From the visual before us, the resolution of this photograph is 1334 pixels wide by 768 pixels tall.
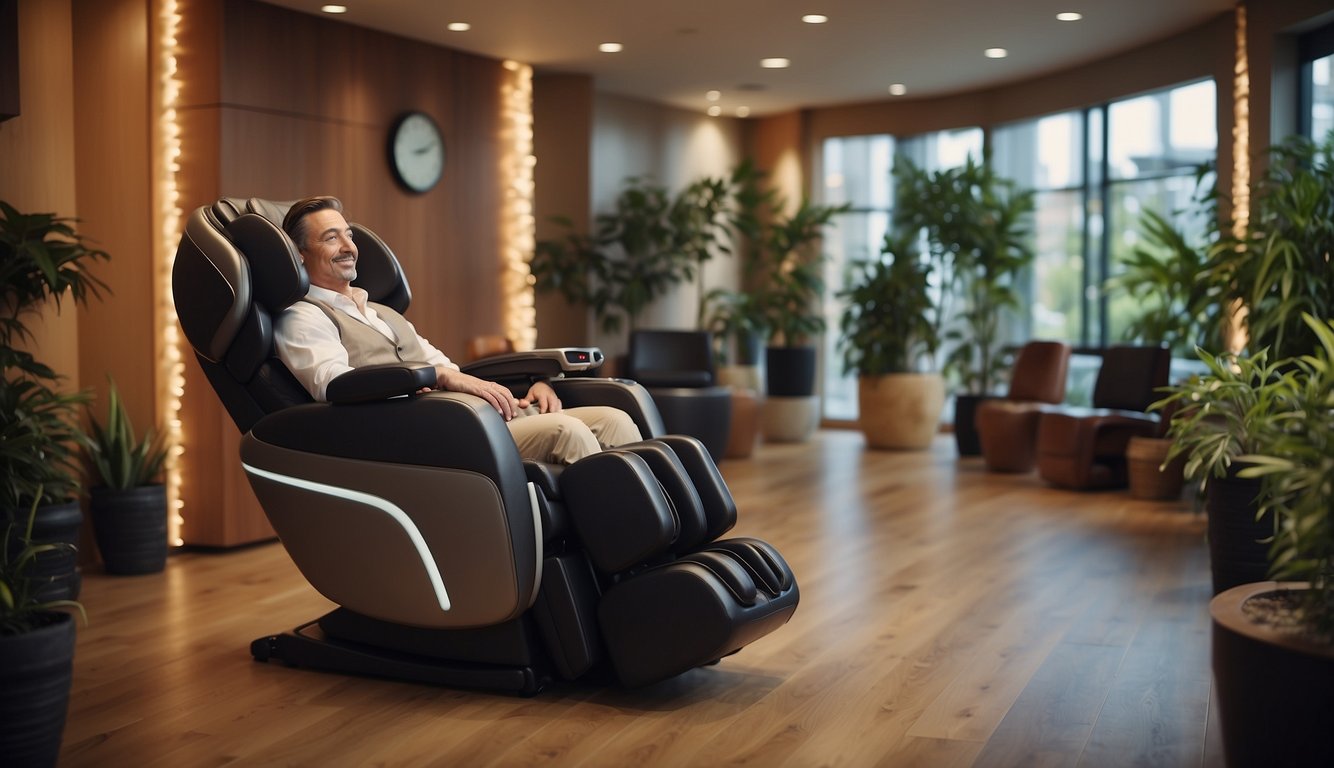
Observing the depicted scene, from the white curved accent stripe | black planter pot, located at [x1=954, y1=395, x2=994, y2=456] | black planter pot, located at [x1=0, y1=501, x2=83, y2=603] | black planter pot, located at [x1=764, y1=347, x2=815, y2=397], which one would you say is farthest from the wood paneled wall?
black planter pot, located at [x1=954, y1=395, x2=994, y2=456]

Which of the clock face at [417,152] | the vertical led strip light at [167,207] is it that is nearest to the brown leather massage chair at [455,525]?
the vertical led strip light at [167,207]

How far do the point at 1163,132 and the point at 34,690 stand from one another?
304 inches

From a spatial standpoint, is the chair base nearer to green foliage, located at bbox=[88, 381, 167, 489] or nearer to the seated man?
the seated man

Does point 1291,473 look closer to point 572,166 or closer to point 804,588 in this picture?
point 804,588

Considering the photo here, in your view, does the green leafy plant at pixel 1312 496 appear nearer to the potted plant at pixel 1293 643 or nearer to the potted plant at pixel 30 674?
the potted plant at pixel 1293 643

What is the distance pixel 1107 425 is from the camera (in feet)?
22.3

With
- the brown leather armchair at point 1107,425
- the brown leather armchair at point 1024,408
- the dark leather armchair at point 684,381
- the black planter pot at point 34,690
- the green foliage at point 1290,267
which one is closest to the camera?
the black planter pot at point 34,690

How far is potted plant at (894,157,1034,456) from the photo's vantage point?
8492mm

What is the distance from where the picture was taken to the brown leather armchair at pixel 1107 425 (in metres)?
6.67

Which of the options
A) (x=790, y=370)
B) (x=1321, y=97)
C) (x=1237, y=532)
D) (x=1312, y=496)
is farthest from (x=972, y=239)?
(x=1312, y=496)

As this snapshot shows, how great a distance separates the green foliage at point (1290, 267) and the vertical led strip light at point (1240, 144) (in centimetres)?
118

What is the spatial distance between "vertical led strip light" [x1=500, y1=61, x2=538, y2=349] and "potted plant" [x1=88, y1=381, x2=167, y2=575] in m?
2.62

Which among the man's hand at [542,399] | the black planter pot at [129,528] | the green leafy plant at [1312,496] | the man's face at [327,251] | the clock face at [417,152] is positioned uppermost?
the clock face at [417,152]

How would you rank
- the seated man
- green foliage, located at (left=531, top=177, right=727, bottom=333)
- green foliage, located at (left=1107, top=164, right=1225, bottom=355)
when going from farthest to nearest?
green foliage, located at (left=531, top=177, right=727, bottom=333) → green foliage, located at (left=1107, top=164, right=1225, bottom=355) → the seated man
